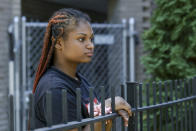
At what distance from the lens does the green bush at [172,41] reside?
14.3ft

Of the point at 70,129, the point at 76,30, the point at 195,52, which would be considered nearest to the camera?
the point at 70,129

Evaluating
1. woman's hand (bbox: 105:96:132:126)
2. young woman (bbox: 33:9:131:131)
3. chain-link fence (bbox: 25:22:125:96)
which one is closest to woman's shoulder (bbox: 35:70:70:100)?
young woman (bbox: 33:9:131:131)

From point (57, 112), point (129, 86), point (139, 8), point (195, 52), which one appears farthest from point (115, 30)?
point (57, 112)

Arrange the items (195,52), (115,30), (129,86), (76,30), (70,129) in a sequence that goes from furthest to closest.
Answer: (115,30) → (195,52) → (129,86) → (76,30) → (70,129)

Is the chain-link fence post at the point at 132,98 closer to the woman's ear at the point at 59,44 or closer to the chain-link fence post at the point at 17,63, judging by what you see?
the woman's ear at the point at 59,44

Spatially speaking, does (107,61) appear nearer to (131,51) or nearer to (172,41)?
(131,51)

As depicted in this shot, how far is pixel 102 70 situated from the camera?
6059 mm

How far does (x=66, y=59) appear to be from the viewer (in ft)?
5.89

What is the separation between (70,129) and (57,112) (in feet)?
0.32

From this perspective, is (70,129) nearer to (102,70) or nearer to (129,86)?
(129,86)

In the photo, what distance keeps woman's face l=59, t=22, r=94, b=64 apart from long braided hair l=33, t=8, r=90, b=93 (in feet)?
0.11

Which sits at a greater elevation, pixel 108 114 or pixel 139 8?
pixel 139 8

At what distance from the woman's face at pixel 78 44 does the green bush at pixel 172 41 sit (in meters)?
2.80

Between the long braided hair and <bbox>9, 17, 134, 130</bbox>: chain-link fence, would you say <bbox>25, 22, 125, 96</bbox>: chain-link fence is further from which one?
the long braided hair
